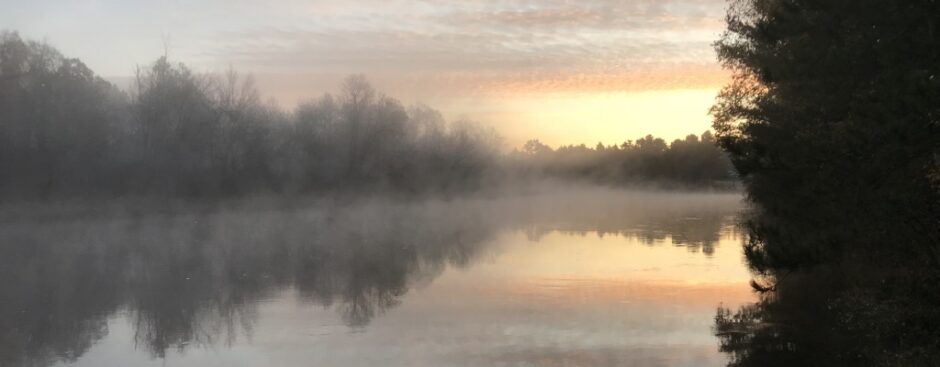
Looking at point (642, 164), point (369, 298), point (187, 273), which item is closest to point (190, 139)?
point (187, 273)

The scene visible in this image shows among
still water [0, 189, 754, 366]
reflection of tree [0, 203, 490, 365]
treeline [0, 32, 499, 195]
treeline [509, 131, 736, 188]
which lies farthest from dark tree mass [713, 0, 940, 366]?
treeline [509, 131, 736, 188]

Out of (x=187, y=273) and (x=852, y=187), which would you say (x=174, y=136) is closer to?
(x=187, y=273)

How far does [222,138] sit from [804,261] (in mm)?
57016

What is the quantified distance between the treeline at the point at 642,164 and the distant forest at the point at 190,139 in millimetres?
49029

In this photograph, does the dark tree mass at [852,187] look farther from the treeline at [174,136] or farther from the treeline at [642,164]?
the treeline at [642,164]

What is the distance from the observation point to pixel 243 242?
39.2 m

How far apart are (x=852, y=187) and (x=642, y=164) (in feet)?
478

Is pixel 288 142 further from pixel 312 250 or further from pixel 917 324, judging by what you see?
pixel 917 324

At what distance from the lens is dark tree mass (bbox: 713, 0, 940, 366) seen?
1127 cm

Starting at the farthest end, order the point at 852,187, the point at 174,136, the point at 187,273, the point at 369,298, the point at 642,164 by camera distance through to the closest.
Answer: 1. the point at 642,164
2. the point at 174,136
3. the point at 187,273
4. the point at 369,298
5. the point at 852,187

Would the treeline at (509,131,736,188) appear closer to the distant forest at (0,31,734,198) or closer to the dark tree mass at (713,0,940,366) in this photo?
the distant forest at (0,31,734,198)

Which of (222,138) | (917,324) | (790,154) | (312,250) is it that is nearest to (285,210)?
(222,138)

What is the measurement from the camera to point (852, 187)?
1366 cm

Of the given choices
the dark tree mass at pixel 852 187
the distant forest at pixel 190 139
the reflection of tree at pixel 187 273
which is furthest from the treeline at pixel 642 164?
the dark tree mass at pixel 852 187
